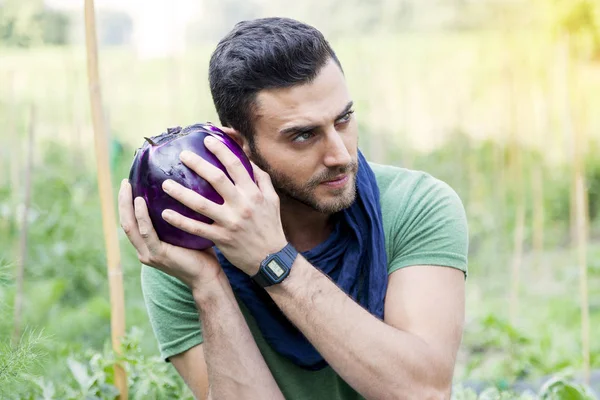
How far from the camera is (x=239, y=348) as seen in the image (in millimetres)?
2309

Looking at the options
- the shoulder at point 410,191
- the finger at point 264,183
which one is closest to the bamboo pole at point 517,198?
the shoulder at point 410,191

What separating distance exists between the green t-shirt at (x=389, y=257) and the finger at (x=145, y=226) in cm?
36

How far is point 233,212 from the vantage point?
82.8 inches

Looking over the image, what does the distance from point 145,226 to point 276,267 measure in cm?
36

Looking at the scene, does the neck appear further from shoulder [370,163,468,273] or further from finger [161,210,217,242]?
finger [161,210,217,242]

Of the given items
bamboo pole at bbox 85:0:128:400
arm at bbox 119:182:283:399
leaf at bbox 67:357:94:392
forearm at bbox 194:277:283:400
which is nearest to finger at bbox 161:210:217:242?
arm at bbox 119:182:283:399

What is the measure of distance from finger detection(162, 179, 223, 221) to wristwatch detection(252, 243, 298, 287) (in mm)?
177

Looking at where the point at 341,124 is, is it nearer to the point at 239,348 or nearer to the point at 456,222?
the point at 456,222

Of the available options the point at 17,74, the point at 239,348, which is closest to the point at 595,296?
the point at 239,348

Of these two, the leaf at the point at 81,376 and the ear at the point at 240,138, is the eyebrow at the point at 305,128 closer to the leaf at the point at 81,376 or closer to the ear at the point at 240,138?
the ear at the point at 240,138

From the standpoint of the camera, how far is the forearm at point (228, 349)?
2293 mm

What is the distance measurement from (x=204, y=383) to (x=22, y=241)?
1.95m

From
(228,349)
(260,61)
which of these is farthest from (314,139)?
(228,349)

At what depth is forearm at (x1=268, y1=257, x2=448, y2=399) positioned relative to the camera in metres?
2.14
